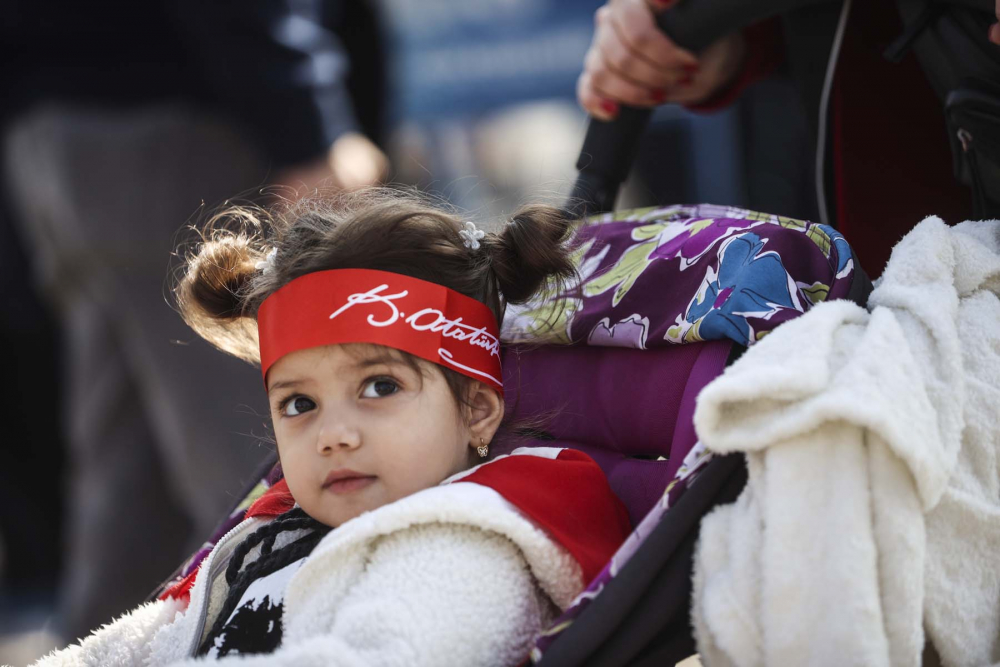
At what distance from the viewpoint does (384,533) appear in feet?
3.29

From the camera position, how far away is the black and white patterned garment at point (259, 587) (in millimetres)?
1102

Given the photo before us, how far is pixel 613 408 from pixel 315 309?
1.35ft

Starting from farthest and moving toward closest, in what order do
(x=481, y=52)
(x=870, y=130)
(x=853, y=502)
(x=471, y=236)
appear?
(x=481, y=52) → (x=870, y=130) → (x=471, y=236) → (x=853, y=502)

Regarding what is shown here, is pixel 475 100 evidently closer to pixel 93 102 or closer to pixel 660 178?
pixel 660 178

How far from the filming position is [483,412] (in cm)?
129

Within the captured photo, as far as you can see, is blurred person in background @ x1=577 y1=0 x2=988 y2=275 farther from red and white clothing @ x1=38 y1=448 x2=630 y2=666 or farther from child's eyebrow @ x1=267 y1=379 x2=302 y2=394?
child's eyebrow @ x1=267 y1=379 x2=302 y2=394

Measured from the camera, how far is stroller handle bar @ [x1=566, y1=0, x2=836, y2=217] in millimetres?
1445

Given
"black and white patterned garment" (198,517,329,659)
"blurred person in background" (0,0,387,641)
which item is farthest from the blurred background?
"black and white patterned garment" (198,517,329,659)

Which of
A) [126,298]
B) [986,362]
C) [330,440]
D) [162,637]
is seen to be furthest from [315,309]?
[126,298]

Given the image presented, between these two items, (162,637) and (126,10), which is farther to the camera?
(126,10)

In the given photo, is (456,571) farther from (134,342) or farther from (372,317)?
(134,342)

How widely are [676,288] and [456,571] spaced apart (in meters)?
0.49

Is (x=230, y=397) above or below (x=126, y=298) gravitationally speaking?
below

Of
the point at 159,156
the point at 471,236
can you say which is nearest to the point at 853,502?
the point at 471,236
